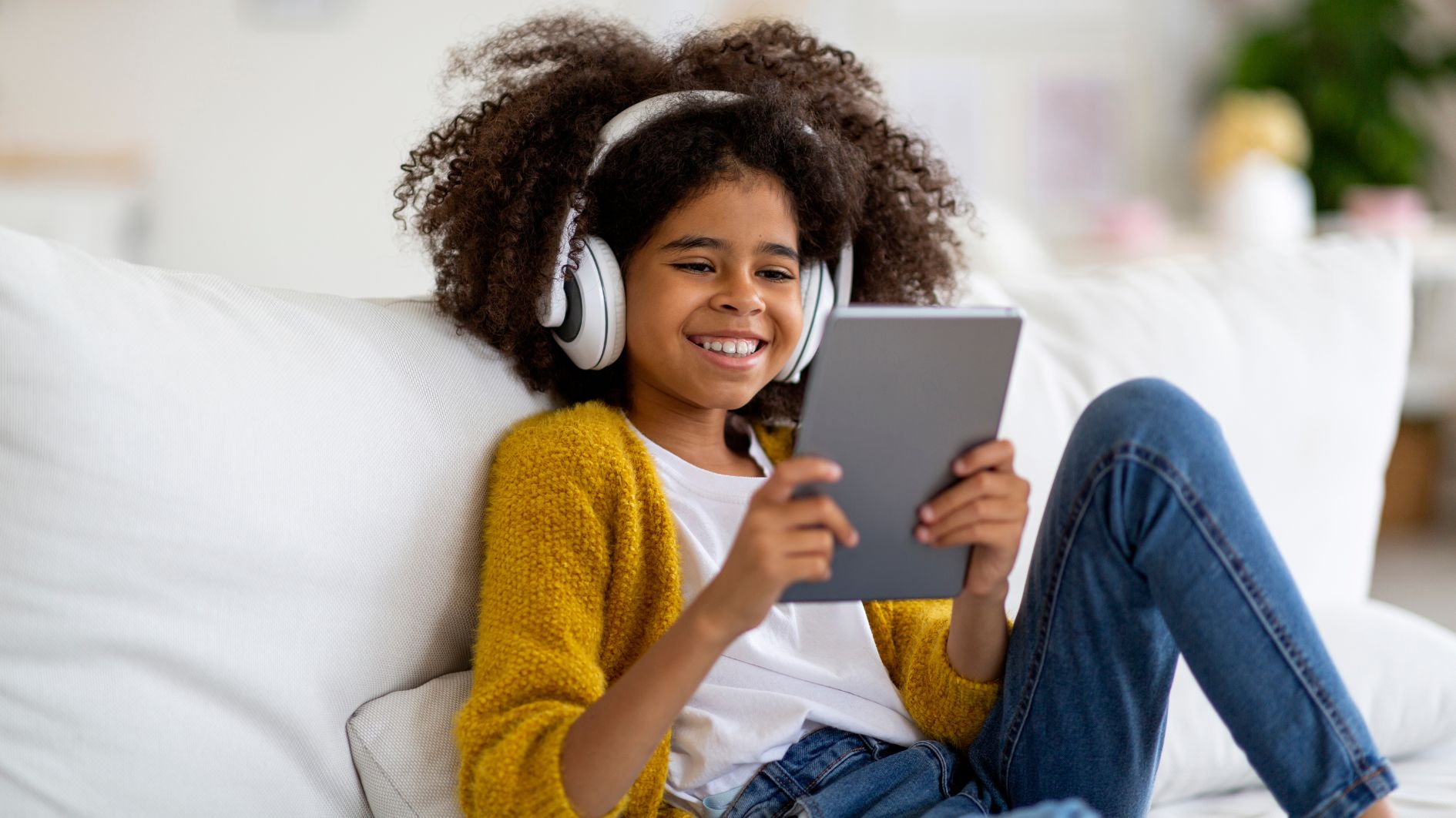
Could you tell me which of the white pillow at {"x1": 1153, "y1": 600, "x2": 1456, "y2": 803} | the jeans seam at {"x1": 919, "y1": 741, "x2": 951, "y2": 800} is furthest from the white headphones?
the white pillow at {"x1": 1153, "y1": 600, "x2": 1456, "y2": 803}

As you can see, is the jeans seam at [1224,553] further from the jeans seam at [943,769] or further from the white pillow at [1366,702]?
the white pillow at [1366,702]

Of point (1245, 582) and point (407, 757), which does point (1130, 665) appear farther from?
point (407, 757)

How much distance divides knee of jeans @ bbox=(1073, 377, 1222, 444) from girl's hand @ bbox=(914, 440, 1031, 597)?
0.07 meters

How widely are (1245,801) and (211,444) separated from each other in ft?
3.18

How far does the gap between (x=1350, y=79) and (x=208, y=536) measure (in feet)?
12.8

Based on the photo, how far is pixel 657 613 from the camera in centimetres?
109

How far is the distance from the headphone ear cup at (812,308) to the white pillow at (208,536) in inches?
12.0

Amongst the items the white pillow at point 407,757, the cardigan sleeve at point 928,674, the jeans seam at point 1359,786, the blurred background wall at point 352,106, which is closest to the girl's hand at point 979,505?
the cardigan sleeve at point 928,674

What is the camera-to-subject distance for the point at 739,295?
1144 millimetres

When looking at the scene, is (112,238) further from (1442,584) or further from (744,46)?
(1442,584)

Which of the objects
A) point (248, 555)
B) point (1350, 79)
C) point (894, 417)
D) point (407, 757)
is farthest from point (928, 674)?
point (1350, 79)

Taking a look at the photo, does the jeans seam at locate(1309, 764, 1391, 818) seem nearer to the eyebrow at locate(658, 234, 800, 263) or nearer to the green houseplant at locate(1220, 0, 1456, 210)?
the eyebrow at locate(658, 234, 800, 263)

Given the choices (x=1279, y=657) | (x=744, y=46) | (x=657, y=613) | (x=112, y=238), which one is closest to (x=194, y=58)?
(x=112, y=238)

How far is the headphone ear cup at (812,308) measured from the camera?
4.02 ft
